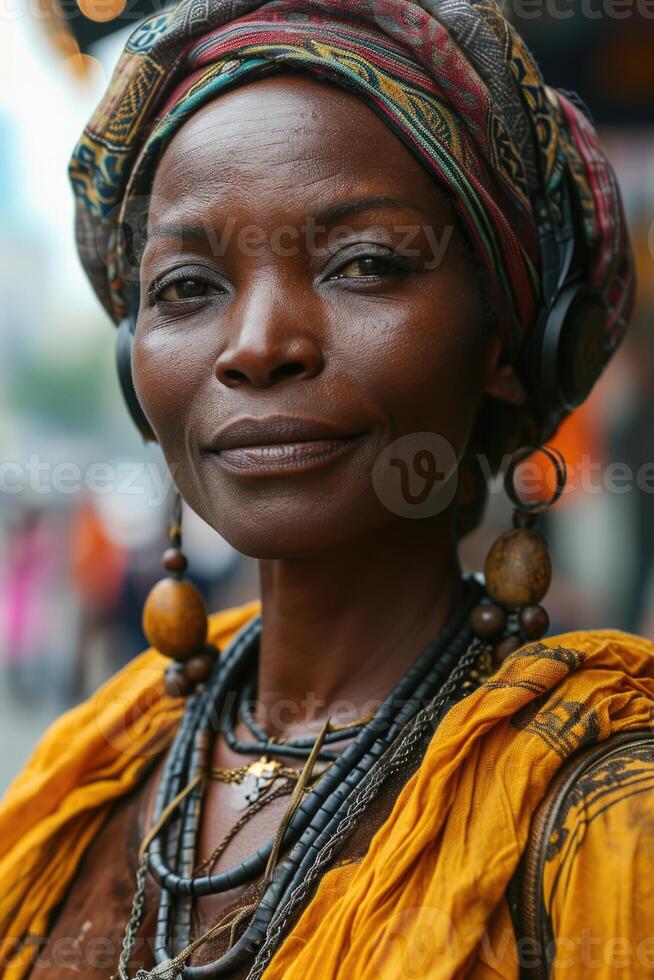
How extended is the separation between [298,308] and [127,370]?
514 mm

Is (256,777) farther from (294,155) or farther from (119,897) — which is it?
(294,155)

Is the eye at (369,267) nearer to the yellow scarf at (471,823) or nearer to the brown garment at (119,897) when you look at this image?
the yellow scarf at (471,823)

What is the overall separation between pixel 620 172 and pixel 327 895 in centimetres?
571

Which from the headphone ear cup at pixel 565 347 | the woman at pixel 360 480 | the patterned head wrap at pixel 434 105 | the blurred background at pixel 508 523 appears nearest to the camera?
the woman at pixel 360 480

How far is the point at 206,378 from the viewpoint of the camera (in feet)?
4.89

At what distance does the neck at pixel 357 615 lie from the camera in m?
1.65

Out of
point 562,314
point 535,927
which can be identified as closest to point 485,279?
point 562,314

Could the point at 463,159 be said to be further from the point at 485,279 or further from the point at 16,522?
the point at 16,522

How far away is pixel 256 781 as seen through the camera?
168 centimetres

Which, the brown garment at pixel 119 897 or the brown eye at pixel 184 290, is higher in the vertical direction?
the brown eye at pixel 184 290

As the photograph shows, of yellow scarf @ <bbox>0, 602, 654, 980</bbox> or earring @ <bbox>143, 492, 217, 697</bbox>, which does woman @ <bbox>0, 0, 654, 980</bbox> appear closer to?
yellow scarf @ <bbox>0, 602, 654, 980</bbox>

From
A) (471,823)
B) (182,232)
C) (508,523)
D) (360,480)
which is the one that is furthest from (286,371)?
(508,523)

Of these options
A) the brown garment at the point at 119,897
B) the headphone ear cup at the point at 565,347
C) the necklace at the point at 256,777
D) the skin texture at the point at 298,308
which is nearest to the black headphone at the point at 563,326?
the headphone ear cup at the point at 565,347

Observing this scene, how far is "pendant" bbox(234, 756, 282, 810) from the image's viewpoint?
5.46 feet
